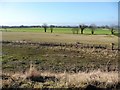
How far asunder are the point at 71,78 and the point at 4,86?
2.60 metres

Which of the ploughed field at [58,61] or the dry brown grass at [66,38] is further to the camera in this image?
the dry brown grass at [66,38]

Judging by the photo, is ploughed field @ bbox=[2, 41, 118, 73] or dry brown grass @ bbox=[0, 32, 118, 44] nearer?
ploughed field @ bbox=[2, 41, 118, 73]

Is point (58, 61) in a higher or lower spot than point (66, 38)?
higher

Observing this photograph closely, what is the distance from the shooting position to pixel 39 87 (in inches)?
367

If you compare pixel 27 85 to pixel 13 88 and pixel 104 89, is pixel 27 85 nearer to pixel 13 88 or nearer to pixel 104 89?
pixel 13 88

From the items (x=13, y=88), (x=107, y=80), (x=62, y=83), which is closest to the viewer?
(x=13, y=88)

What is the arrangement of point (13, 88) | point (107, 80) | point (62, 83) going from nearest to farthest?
1. point (13, 88)
2. point (62, 83)
3. point (107, 80)

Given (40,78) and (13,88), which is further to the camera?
(40,78)

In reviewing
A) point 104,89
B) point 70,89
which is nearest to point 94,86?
point 104,89

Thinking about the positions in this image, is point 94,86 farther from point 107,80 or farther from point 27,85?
point 27,85

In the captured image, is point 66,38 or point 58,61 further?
point 66,38

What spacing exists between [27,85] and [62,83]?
1266 millimetres

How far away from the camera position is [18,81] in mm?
9797

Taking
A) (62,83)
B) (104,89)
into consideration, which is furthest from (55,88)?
(104,89)
